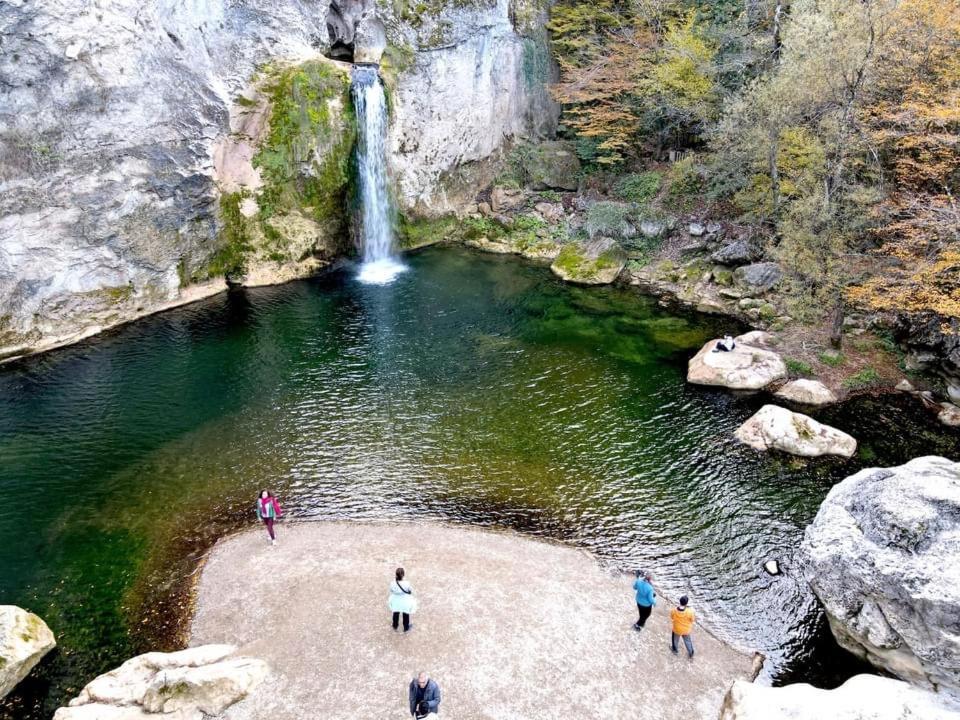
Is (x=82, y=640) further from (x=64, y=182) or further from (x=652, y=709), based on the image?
(x=64, y=182)

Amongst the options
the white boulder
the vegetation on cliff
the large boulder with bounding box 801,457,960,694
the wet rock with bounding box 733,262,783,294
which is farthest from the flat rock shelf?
the wet rock with bounding box 733,262,783,294

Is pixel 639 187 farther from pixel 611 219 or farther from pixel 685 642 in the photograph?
pixel 685 642

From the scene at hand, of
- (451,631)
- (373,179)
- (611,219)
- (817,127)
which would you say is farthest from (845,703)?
(373,179)

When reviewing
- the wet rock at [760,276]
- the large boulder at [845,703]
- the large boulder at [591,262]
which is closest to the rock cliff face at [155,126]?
the large boulder at [591,262]

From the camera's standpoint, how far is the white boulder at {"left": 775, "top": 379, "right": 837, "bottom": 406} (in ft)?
74.1

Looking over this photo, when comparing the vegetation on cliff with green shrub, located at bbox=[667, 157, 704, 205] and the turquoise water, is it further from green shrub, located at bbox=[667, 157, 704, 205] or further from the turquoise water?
the turquoise water

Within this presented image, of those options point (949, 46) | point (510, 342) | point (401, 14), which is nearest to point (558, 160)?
point (401, 14)

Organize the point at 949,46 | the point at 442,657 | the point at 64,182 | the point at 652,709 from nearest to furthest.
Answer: the point at 652,709
the point at 442,657
the point at 949,46
the point at 64,182

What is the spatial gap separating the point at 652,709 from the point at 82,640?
39.1 feet

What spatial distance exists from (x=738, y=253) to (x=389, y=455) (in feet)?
72.2

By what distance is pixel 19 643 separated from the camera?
12.4 meters

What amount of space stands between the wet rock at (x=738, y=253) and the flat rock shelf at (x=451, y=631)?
71.4 feet

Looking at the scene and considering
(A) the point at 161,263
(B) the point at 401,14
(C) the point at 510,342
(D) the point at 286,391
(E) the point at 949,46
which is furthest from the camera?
(B) the point at 401,14

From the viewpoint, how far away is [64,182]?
2594 centimetres
